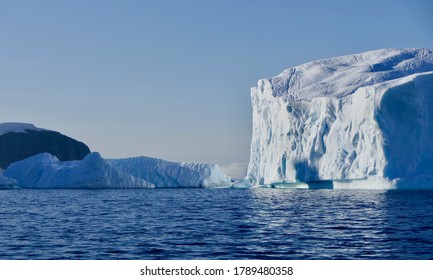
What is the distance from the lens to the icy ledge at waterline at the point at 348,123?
4906cm

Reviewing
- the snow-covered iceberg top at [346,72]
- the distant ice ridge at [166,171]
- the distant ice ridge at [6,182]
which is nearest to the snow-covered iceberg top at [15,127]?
the distant ice ridge at [166,171]

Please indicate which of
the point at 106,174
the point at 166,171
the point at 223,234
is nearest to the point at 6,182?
the point at 106,174

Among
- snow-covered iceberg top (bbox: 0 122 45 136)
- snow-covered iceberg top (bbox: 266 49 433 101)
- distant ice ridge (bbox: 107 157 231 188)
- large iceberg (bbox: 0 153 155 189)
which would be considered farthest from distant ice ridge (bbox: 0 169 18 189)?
snow-covered iceberg top (bbox: 0 122 45 136)

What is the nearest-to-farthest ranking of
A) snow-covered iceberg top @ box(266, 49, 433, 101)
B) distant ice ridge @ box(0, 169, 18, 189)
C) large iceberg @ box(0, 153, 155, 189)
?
snow-covered iceberg top @ box(266, 49, 433, 101) < large iceberg @ box(0, 153, 155, 189) < distant ice ridge @ box(0, 169, 18, 189)

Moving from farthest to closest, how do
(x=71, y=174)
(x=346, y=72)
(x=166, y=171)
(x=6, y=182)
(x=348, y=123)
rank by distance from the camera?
(x=166, y=171)
(x=6, y=182)
(x=71, y=174)
(x=346, y=72)
(x=348, y=123)

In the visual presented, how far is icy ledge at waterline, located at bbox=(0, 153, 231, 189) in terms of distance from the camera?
71213 mm

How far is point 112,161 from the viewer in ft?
269

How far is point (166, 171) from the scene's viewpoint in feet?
267

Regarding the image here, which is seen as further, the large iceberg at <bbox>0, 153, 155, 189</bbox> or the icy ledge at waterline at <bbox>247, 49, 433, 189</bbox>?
the large iceberg at <bbox>0, 153, 155, 189</bbox>

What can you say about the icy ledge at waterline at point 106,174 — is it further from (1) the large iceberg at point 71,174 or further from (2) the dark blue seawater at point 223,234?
(2) the dark blue seawater at point 223,234

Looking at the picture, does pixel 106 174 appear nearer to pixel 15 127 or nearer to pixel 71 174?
pixel 71 174

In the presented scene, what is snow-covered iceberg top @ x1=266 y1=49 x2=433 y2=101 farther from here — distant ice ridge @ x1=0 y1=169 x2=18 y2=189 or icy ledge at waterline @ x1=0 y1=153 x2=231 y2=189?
distant ice ridge @ x1=0 y1=169 x2=18 y2=189

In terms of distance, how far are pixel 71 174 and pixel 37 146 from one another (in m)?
57.5
